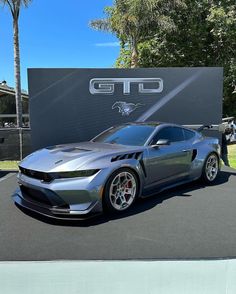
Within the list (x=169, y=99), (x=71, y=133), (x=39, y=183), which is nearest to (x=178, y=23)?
(x=169, y=99)

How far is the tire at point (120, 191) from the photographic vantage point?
539cm

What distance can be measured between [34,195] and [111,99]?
22.7ft

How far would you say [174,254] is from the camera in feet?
13.5

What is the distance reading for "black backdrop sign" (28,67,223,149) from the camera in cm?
1170

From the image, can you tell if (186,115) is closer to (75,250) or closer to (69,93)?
(69,93)

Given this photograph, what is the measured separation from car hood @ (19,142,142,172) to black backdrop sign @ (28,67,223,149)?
5.63 metres

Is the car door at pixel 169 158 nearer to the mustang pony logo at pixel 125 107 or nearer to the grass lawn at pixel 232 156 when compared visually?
the grass lawn at pixel 232 156

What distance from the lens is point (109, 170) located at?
212 inches

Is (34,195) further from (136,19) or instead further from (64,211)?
(136,19)

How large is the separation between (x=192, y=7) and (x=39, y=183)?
65.9 ft

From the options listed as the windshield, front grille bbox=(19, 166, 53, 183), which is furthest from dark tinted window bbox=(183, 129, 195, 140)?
front grille bbox=(19, 166, 53, 183)

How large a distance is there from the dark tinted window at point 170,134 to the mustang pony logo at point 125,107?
4875 millimetres

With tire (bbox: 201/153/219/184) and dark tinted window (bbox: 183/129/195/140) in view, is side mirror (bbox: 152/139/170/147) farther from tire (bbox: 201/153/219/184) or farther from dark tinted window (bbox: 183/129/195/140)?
tire (bbox: 201/153/219/184)

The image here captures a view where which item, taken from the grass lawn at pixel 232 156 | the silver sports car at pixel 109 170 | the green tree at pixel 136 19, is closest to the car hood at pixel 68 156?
the silver sports car at pixel 109 170
